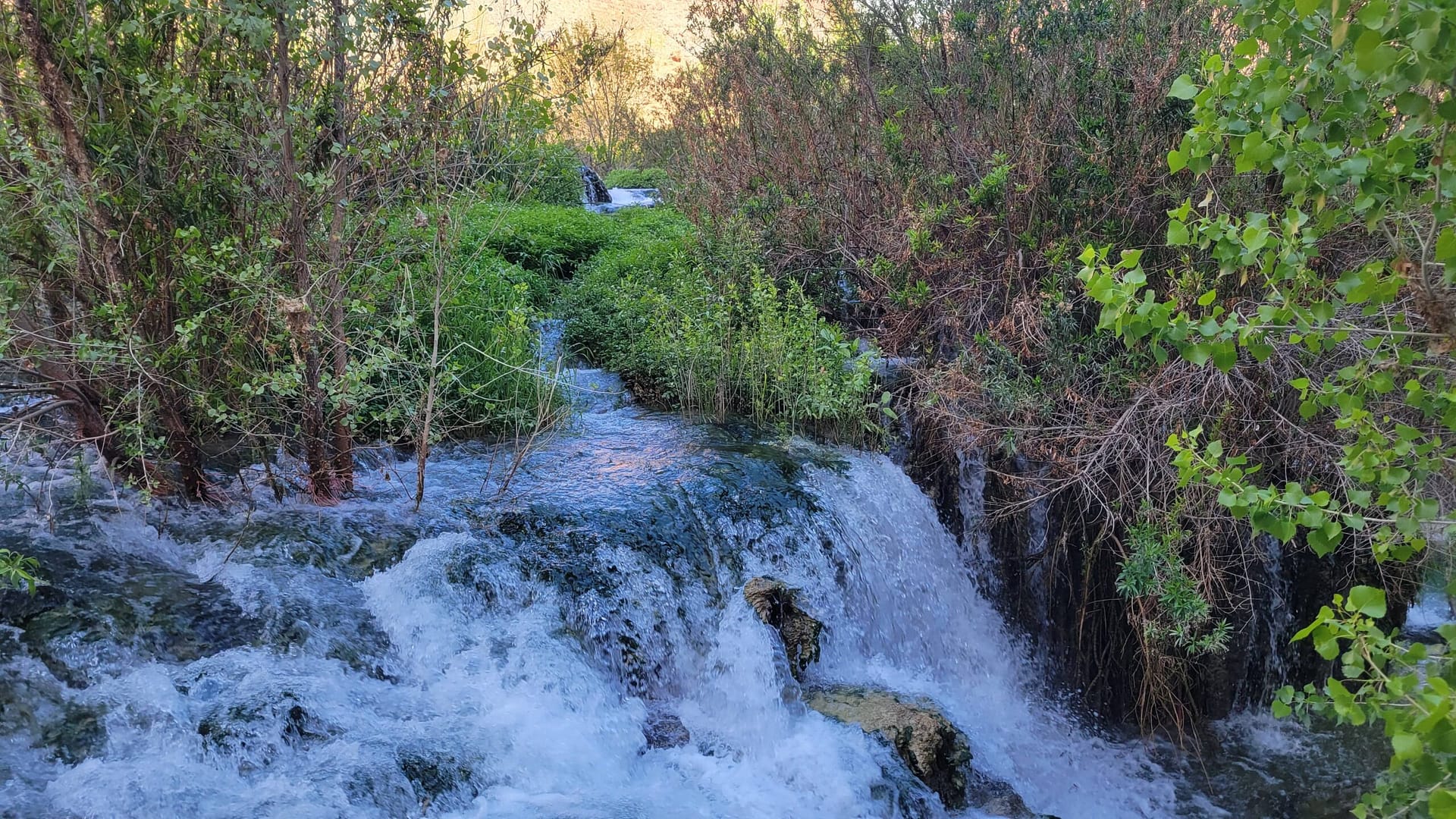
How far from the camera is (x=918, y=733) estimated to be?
4.54 meters

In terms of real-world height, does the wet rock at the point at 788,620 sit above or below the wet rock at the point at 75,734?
below

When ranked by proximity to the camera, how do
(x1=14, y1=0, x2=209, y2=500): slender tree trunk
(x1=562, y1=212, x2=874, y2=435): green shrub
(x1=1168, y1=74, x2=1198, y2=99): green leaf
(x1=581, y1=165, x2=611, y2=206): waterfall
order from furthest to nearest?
(x1=581, y1=165, x2=611, y2=206): waterfall < (x1=562, y1=212, x2=874, y2=435): green shrub < (x1=14, y1=0, x2=209, y2=500): slender tree trunk < (x1=1168, y1=74, x2=1198, y2=99): green leaf

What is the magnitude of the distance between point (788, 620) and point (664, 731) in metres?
1.01

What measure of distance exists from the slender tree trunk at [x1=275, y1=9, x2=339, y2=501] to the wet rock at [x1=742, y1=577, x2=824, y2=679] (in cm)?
270

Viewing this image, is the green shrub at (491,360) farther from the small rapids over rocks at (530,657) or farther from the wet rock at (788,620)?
the wet rock at (788,620)

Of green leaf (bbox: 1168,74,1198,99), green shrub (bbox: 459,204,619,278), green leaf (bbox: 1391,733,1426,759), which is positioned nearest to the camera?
green leaf (bbox: 1391,733,1426,759)

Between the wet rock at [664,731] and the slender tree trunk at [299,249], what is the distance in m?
2.54

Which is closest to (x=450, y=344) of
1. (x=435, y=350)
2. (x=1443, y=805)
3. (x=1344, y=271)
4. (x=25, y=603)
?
(x=435, y=350)

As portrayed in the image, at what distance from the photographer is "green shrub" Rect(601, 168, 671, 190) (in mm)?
22094

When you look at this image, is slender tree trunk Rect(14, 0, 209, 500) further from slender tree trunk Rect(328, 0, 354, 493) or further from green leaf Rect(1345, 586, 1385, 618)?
green leaf Rect(1345, 586, 1385, 618)

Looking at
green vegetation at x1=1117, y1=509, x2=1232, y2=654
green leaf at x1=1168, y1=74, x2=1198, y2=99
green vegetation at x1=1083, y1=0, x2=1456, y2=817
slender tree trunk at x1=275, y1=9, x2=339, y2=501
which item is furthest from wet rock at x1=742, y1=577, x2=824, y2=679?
green leaf at x1=1168, y1=74, x2=1198, y2=99

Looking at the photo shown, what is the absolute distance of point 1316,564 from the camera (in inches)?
226

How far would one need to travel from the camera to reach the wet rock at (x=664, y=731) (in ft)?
14.6

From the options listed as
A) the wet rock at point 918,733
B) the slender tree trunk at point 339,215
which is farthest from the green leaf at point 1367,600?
the slender tree trunk at point 339,215
